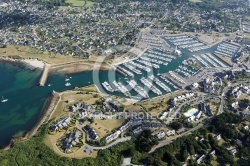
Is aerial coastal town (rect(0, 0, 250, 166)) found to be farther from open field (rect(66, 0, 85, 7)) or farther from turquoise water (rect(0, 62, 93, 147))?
turquoise water (rect(0, 62, 93, 147))

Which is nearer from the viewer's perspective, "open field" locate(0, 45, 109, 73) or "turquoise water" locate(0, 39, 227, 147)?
"turquoise water" locate(0, 39, 227, 147)

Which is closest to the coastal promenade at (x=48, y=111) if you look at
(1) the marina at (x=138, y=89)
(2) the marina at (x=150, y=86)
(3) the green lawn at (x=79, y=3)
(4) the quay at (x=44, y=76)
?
(4) the quay at (x=44, y=76)

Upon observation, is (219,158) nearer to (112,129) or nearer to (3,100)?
(112,129)

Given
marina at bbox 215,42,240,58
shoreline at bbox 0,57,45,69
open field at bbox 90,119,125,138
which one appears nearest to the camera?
open field at bbox 90,119,125,138

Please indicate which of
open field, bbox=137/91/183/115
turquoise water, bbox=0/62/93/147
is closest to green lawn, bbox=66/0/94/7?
turquoise water, bbox=0/62/93/147

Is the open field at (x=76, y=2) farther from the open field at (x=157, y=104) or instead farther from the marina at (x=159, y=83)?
the open field at (x=157, y=104)

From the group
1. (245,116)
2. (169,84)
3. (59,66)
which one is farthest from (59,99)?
(245,116)
